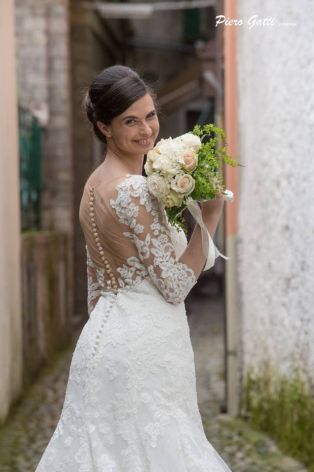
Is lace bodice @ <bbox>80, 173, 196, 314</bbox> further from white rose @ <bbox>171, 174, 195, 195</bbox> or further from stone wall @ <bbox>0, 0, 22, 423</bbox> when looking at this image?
stone wall @ <bbox>0, 0, 22, 423</bbox>

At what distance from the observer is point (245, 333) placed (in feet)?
25.4

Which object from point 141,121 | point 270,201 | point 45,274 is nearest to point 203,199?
point 141,121

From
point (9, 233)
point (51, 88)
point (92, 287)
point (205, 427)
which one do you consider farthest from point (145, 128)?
point (51, 88)

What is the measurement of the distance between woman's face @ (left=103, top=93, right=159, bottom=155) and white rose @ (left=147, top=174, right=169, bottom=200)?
18 centimetres

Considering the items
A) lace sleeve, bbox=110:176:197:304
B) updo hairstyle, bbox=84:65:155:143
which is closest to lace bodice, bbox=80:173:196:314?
lace sleeve, bbox=110:176:197:304

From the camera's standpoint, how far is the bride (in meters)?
3.45

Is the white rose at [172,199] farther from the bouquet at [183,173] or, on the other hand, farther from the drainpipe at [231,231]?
the drainpipe at [231,231]

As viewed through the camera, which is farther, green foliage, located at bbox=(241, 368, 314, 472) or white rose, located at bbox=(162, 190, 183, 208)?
green foliage, located at bbox=(241, 368, 314, 472)

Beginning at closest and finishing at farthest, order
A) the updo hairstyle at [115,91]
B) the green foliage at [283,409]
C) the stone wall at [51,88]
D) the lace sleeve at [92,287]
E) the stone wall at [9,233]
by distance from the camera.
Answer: the updo hairstyle at [115,91] < the lace sleeve at [92,287] < the green foliage at [283,409] < the stone wall at [9,233] < the stone wall at [51,88]

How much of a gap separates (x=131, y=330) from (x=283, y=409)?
3.19 meters

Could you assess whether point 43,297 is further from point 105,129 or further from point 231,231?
point 105,129

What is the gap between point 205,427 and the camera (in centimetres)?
728

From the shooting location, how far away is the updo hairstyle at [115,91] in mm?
3514

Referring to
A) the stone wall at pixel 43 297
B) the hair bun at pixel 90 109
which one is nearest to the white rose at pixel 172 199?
the hair bun at pixel 90 109
